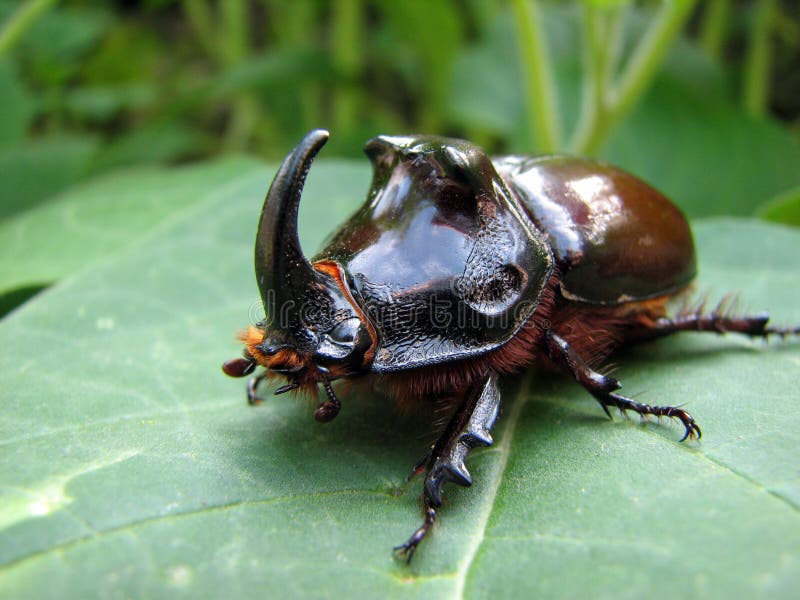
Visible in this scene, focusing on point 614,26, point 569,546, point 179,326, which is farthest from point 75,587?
point 614,26

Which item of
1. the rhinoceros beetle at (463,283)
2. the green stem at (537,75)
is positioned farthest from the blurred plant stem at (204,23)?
the rhinoceros beetle at (463,283)

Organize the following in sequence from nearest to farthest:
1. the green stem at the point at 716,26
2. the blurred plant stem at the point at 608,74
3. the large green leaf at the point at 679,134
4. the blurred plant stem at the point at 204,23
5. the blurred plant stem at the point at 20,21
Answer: the blurred plant stem at the point at 608,74
the blurred plant stem at the point at 20,21
the large green leaf at the point at 679,134
the green stem at the point at 716,26
the blurred plant stem at the point at 204,23

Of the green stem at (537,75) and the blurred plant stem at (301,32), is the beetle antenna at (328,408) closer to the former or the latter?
the green stem at (537,75)

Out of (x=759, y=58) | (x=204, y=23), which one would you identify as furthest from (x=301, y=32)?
(x=759, y=58)

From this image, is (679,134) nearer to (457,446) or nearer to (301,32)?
(457,446)

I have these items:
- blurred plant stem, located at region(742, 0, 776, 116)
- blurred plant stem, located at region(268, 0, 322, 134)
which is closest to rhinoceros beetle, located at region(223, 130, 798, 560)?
blurred plant stem, located at region(742, 0, 776, 116)

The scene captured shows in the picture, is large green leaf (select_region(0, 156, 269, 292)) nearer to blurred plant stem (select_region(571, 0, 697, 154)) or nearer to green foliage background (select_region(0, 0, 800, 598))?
green foliage background (select_region(0, 0, 800, 598))
